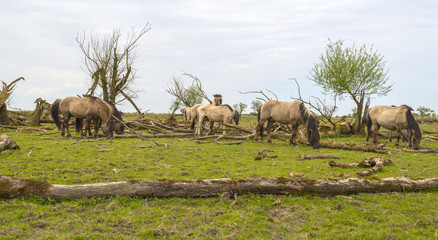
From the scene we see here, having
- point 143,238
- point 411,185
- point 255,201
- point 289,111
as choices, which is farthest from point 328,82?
point 143,238

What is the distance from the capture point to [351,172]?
7.92 m

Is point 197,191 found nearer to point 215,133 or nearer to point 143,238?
point 143,238

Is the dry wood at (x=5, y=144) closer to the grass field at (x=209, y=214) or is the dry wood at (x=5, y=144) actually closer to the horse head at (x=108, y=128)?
the grass field at (x=209, y=214)

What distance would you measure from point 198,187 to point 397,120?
12.1m

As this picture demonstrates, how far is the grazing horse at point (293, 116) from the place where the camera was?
13.0 m

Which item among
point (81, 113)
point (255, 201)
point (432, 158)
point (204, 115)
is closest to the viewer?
point (255, 201)

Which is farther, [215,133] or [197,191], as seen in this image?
[215,133]

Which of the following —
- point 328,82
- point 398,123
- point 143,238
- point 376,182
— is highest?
point 328,82

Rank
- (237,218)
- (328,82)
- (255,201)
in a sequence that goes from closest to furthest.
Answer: (237,218), (255,201), (328,82)

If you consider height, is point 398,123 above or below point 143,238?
above

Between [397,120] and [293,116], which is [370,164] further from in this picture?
[397,120]

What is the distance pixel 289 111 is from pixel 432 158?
5662 millimetres

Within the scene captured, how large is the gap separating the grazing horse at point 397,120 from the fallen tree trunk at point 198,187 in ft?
27.1

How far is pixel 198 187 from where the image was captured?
18.6ft
